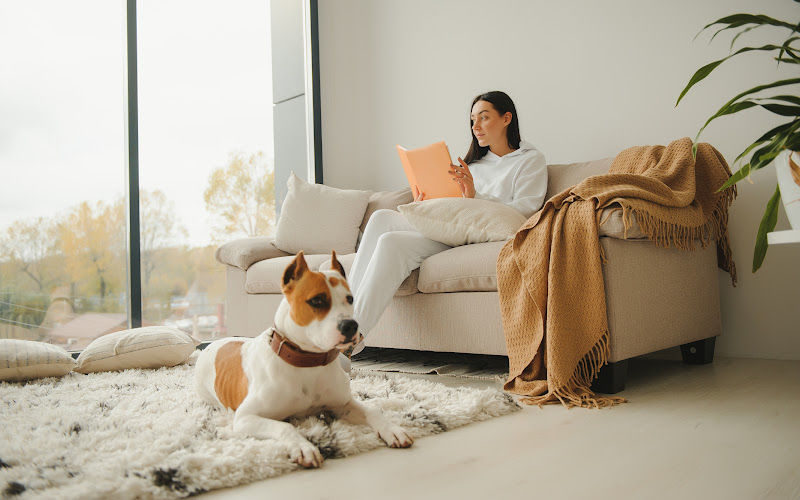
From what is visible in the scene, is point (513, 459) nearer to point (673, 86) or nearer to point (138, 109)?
point (673, 86)

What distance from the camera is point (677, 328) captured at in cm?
213

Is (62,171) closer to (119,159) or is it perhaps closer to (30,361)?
(119,159)

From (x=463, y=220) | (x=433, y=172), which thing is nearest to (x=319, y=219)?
(x=433, y=172)

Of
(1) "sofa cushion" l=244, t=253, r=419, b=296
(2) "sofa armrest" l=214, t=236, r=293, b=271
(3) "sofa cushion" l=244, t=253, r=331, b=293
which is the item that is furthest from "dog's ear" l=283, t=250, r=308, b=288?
(2) "sofa armrest" l=214, t=236, r=293, b=271

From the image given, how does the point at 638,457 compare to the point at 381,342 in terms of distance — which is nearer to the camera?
the point at 638,457

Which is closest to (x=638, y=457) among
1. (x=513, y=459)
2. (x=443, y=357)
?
(x=513, y=459)

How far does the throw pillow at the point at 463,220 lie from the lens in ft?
7.48

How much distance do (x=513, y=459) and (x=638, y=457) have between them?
25cm

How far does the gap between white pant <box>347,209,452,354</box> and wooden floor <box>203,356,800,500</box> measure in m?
0.76

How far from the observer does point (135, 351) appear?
261cm

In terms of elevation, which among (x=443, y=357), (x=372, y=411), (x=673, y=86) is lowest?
(x=443, y=357)

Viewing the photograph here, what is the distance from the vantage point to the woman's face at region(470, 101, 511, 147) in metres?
2.84

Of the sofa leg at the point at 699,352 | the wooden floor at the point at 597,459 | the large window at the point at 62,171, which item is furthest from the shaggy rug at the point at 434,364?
the large window at the point at 62,171

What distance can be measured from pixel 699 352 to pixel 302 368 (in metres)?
1.81
